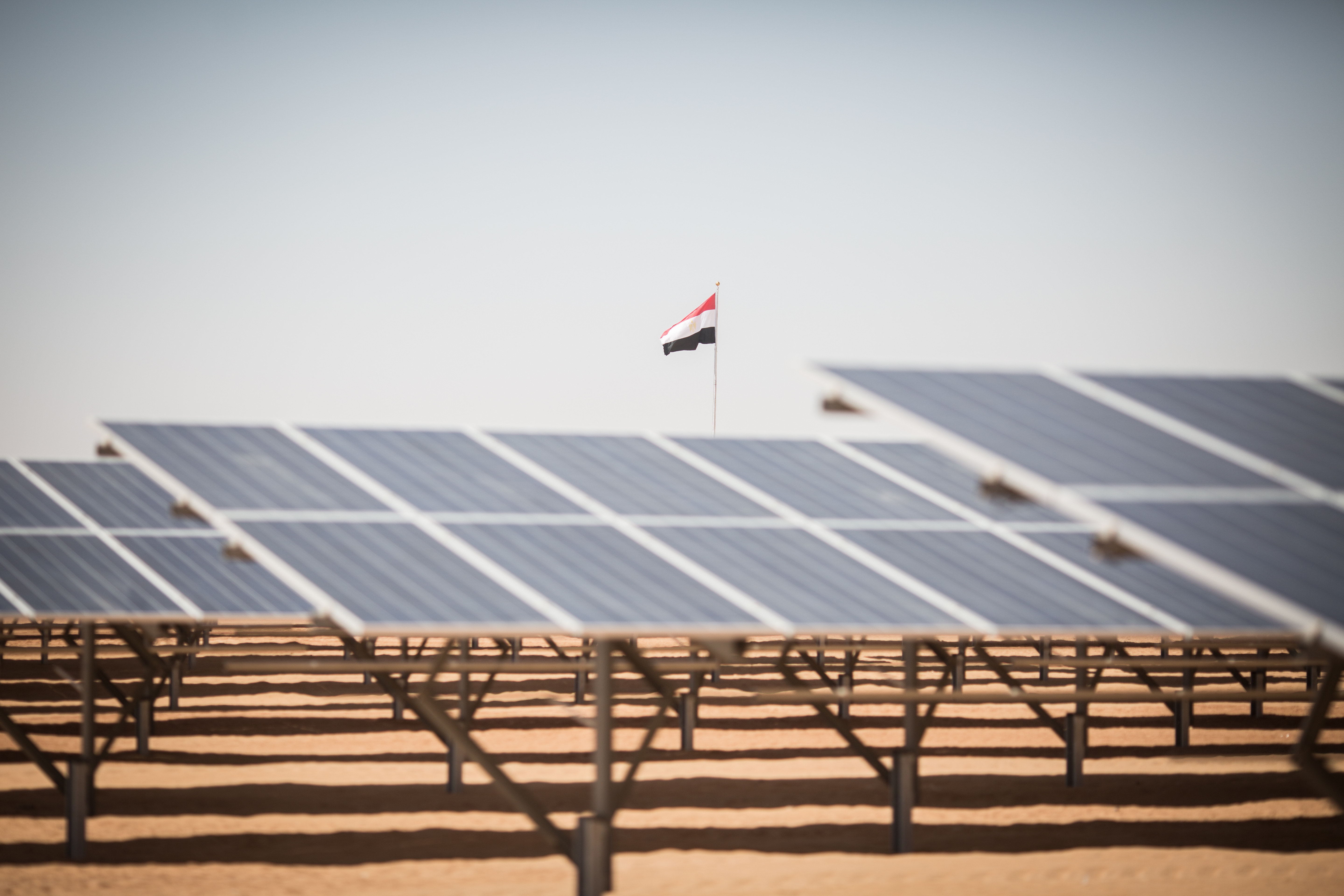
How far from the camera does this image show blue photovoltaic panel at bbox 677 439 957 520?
1488 centimetres

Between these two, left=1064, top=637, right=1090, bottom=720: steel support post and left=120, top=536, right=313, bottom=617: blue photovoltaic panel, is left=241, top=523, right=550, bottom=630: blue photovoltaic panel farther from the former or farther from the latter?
left=1064, top=637, right=1090, bottom=720: steel support post

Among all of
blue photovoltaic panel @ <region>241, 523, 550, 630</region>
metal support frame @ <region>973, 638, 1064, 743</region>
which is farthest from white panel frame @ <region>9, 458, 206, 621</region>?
metal support frame @ <region>973, 638, 1064, 743</region>

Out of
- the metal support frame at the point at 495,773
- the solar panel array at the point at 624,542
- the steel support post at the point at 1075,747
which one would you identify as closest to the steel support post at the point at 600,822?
the metal support frame at the point at 495,773

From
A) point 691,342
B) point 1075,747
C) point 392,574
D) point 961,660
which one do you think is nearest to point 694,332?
point 691,342

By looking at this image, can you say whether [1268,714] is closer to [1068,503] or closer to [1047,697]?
[1047,697]

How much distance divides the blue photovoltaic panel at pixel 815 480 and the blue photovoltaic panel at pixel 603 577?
2.76 meters

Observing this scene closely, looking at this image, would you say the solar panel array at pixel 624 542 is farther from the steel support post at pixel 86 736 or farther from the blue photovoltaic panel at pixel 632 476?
the steel support post at pixel 86 736

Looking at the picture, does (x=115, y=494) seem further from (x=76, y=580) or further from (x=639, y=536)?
(x=639, y=536)

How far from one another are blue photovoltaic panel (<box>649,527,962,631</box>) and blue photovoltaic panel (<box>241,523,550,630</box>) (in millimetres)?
1949

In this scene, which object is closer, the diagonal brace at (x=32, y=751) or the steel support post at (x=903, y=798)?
the steel support post at (x=903, y=798)

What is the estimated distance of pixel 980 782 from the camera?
20.6 metres

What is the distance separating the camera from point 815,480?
15.7m

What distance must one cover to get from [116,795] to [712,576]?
11.6m

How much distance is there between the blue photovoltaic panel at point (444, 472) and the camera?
13281mm
